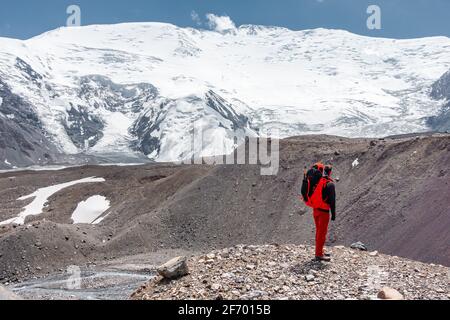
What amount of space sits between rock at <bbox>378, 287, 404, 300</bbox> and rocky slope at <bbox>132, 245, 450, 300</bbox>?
0.35m

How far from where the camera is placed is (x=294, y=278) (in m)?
13.9

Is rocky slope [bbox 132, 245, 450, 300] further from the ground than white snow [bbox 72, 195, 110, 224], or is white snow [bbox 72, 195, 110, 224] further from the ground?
rocky slope [bbox 132, 245, 450, 300]

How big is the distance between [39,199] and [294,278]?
60393mm

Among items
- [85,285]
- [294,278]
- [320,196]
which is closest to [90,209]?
[85,285]

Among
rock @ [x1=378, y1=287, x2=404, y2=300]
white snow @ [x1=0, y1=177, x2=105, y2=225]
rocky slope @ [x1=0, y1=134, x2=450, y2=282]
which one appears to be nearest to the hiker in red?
rock @ [x1=378, y1=287, x2=404, y2=300]

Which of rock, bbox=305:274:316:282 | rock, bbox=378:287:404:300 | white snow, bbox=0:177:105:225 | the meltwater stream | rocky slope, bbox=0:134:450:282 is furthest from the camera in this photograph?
white snow, bbox=0:177:105:225

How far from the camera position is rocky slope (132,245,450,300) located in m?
13.0

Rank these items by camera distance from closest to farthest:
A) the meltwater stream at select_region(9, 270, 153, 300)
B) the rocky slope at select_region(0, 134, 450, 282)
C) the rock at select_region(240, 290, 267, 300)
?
1. the rock at select_region(240, 290, 267, 300)
2. the rocky slope at select_region(0, 134, 450, 282)
3. the meltwater stream at select_region(9, 270, 153, 300)

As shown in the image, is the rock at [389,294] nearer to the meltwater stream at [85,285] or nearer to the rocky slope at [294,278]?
the rocky slope at [294,278]

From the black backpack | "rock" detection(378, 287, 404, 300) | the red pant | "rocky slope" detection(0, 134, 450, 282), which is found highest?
the black backpack

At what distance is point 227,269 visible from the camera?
48.2 ft

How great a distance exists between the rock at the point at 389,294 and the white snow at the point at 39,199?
53.6 m

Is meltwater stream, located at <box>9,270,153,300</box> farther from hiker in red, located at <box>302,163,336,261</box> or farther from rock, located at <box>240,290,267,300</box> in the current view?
rock, located at <box>240,290,267,300</box>
